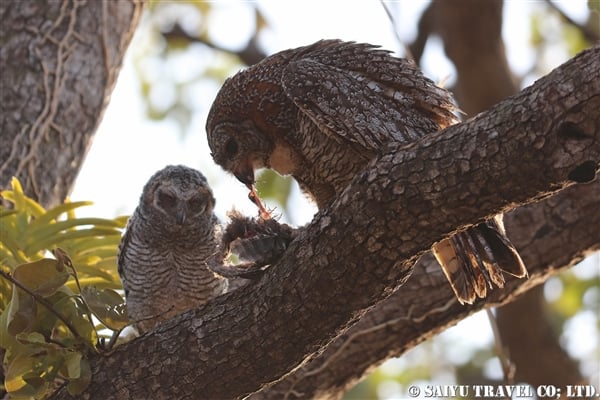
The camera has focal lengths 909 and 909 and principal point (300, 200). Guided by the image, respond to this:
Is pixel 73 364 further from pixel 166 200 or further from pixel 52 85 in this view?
pixel 52 85

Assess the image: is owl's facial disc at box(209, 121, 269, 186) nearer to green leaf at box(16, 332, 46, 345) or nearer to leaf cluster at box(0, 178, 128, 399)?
leaf cluster at box(0, 178, 128, 399)

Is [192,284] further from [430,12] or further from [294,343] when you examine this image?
[430,12]

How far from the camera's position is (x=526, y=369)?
5746 millimetres

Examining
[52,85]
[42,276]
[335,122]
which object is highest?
[52,85]

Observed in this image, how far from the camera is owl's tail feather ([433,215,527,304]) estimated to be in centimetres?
315

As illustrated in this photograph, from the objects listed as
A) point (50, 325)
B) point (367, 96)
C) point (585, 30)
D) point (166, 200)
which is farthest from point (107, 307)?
point (585, 30)

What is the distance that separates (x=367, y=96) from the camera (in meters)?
3.66

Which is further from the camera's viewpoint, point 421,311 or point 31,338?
point 421,311

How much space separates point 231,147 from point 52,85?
1.46m

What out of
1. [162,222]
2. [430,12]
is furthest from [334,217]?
[430,12]

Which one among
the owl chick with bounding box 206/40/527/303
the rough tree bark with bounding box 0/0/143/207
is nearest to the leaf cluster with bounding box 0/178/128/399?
the owl chick with bounding box 206/40/527/303

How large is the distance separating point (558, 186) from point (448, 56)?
335 centimetres

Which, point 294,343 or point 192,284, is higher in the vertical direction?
point 192,284

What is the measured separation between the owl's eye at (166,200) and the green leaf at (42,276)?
1278 millimetres
